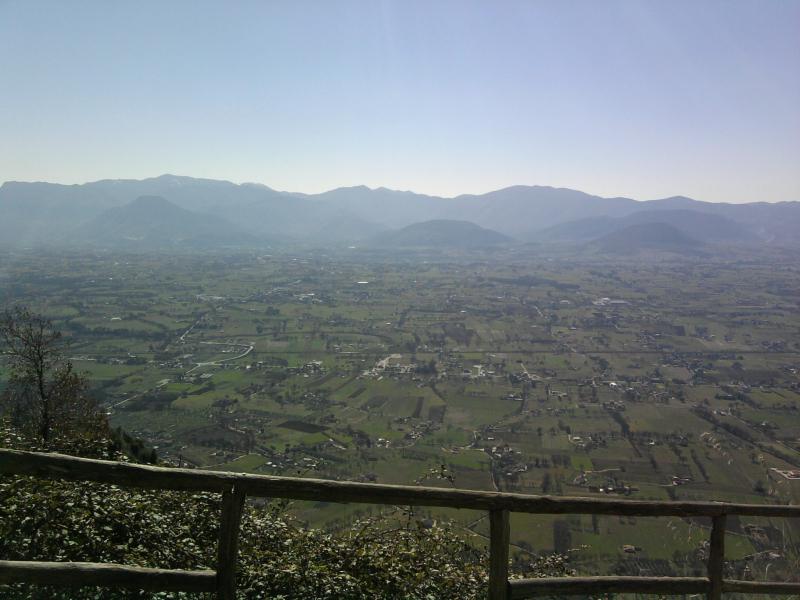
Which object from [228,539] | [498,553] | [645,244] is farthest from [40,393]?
[645,244]

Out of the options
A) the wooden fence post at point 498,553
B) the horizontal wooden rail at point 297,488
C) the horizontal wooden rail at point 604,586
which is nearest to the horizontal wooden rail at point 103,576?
the horizontal wooden rail at point 297,488

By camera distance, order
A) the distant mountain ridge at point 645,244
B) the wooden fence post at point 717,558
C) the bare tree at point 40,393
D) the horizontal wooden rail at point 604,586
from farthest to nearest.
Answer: the distant mountain ridge at point 645,244 < the bare tree at point 40,393 < the wooden fence post at point 717,558 < the horizontal wooden rail at point 604,586

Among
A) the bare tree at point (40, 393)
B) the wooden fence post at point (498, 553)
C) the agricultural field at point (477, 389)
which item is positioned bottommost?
the agricultural field at point (477, 389)

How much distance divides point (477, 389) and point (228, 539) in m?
38.7

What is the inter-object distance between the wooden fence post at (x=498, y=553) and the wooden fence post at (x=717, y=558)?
1857 millimetres

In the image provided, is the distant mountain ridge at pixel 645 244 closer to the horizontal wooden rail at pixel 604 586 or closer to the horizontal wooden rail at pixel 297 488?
the horizontal wooden rail at pixel 604 586

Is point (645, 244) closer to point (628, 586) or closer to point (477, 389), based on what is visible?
point (477, 389)

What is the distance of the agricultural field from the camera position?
22828 mm

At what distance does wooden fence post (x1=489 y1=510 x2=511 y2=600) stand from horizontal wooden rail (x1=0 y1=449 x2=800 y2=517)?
11 cm

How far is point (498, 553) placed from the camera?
11.8 ft

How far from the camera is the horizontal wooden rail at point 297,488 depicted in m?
3.22

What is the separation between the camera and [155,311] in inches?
2557

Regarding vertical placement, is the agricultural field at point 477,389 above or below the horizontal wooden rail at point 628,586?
below

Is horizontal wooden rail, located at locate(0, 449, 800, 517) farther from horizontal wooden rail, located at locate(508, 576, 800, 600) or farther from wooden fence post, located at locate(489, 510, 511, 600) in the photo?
horizontal wooden rail, located at locate(508, 576, 800, 600)
